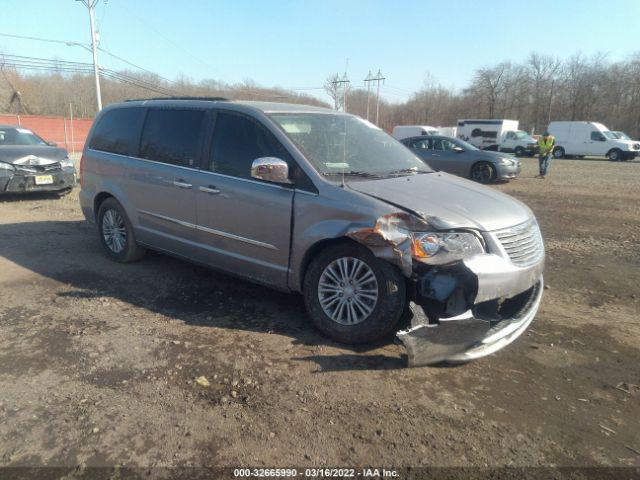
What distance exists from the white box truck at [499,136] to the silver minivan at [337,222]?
3264 centimetres

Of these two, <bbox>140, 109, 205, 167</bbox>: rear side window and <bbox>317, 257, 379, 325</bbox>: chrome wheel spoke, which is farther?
<bbox>140, 109, 205, 167</bbox>: rear side window

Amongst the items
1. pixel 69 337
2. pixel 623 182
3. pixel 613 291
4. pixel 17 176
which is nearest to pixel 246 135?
pixel 69 337

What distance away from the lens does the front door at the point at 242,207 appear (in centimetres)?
402

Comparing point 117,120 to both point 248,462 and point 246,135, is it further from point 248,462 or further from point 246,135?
point 248,462

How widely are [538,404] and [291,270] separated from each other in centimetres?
205

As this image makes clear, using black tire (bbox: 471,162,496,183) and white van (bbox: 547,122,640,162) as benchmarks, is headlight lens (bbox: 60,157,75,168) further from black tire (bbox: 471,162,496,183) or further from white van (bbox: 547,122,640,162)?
white van (bbox: 547,122,640,162)

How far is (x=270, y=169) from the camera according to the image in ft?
12.5

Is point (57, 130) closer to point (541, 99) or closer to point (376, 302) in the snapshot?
point (376, 302)

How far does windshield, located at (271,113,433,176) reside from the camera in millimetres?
4098

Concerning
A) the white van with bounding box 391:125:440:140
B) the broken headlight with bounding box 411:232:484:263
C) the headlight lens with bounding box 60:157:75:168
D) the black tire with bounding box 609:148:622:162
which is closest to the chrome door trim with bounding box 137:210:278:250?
the broken headlight with bounding box 411:232:484:263

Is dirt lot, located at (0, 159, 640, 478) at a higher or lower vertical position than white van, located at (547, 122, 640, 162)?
lower

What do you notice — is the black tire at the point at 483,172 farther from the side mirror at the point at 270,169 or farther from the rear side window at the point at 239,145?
the side mirror at the point at 270,169

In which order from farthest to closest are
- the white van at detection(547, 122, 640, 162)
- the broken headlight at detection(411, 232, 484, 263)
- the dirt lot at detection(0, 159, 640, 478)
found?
the white van at detection(547, 122, 640, 162), the broken headlight at detection(411, 232, 484, 263), the dirt lot at detection(0, 159, 640, 478)

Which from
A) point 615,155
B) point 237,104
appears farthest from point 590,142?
point 237,104
